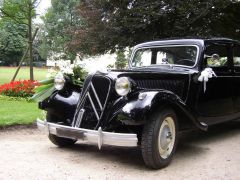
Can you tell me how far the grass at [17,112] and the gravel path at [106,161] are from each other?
71 cm

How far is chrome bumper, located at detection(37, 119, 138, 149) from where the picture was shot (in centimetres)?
449

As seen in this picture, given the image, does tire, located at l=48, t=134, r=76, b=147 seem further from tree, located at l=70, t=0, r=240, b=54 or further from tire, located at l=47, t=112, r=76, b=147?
tree, located at l=70, t=0, r=240, b=54

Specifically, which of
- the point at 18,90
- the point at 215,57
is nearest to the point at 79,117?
the point at 215,57

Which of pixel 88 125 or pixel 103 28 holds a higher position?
pixel 103 28

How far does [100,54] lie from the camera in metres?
13.5

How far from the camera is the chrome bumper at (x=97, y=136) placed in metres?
4.49

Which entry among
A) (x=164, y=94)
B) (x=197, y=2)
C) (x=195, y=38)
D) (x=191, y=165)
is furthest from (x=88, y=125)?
(x=197, y=2)

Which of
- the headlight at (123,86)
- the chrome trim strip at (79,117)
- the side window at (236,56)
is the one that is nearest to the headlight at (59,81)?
the chrome trim strip at (79,117)

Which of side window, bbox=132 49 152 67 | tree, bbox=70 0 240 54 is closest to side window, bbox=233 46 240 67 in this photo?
side window, bbox=132 49 152 67

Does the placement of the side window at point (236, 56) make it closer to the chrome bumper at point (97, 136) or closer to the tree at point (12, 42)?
the chrome bumper at point (97, 136)

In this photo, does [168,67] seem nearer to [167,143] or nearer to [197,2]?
[167,143]

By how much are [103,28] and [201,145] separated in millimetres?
7072

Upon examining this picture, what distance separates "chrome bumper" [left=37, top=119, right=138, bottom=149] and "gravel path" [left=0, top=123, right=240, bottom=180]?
0.35 m

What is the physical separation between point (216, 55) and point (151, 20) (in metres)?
5.81
